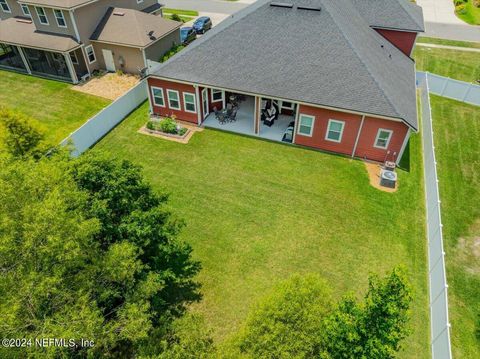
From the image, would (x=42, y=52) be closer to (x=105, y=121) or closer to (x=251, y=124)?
(x=105, y=121)

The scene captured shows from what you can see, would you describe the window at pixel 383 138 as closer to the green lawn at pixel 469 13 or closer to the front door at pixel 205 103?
the front door at pixel 205 103

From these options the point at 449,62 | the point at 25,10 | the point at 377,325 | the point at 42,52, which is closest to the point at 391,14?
the point at 449,62

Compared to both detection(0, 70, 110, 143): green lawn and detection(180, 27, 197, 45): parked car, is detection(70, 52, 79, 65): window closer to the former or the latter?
detection(0, 70, 110, 143): green lawn

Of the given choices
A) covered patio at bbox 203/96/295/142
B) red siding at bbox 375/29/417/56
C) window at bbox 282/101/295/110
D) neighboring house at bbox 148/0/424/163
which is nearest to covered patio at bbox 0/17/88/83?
neighboring house at bbox 148/0/424/163

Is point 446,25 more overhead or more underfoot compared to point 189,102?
more underfoot

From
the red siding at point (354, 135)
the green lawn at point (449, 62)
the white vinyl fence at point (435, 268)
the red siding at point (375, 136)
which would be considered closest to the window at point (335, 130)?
the red siding at point (354, 135)
